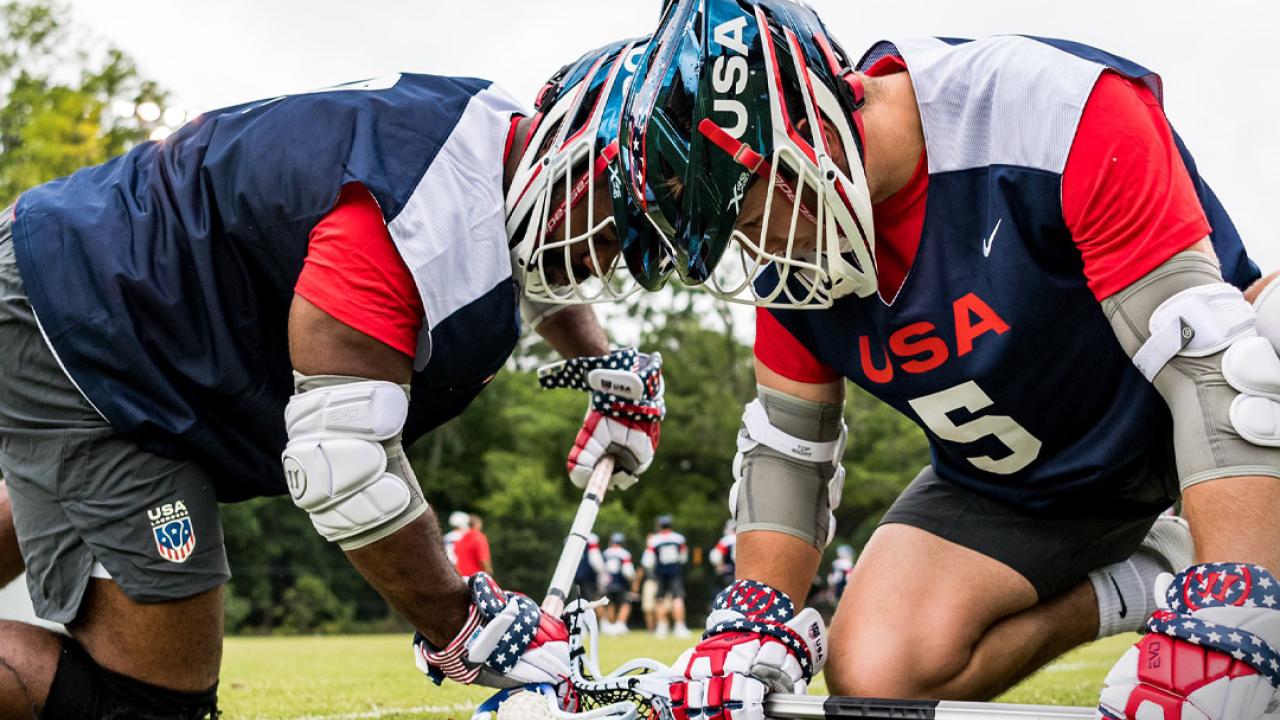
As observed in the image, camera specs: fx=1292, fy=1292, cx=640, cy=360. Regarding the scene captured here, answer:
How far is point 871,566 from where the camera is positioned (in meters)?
3.93

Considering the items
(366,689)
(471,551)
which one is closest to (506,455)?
(471,551)

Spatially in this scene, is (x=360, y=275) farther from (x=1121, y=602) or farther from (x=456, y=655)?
(x=1121, y=602)

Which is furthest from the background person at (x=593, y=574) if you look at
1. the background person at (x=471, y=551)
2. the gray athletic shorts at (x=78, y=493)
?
the gray athletic shorts at (x=78, y=493)

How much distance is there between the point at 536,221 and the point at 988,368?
121 cm

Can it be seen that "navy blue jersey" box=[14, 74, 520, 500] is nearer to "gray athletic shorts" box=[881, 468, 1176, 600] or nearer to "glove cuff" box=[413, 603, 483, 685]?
"glove cuff" box=[413, 603, 483, 685]

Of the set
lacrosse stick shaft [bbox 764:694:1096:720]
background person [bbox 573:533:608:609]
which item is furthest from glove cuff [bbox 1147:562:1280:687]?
background person [bbox 573:533:608:609]

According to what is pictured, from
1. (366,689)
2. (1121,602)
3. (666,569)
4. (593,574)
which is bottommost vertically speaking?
(593,574)

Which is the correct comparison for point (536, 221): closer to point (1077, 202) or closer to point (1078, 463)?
point (1077, 202)

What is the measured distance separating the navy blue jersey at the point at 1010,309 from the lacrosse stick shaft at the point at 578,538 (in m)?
1.14

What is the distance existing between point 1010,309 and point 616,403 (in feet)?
5.47

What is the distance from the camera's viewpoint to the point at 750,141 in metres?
2.90

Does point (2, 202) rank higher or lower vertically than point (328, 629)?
higher

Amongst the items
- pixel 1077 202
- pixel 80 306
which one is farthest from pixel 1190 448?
pixel 80 306

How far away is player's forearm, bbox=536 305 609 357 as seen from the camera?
448 cm
